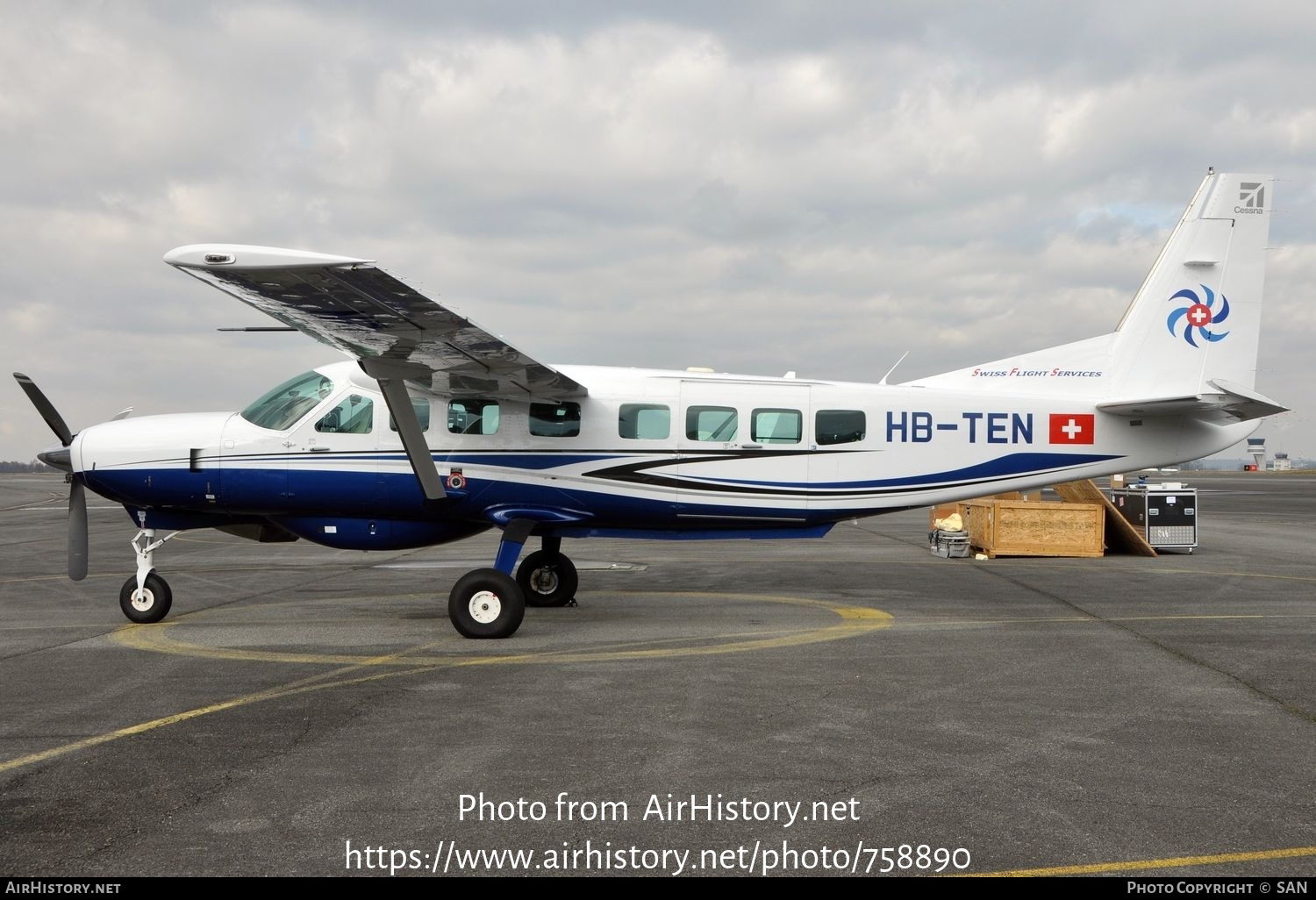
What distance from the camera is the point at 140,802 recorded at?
4980 mm

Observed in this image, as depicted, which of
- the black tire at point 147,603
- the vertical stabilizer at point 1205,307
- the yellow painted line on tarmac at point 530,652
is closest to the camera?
the yellow painted line on tarmac at point 530,652

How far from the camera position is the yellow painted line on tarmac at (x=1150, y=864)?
4090 mm

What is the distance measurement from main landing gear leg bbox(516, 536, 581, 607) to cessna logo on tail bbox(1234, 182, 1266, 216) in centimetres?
991

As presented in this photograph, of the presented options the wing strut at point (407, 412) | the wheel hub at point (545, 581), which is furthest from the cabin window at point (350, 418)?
the wheel hub at point (545, 581)

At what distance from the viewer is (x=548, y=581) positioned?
12594mm

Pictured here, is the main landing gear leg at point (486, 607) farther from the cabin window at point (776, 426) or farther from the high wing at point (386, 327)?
the cabin window at point (776, 426)

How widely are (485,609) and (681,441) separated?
3159 mm

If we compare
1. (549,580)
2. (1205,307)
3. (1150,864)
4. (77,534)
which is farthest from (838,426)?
(77,534)

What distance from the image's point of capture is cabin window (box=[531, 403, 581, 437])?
445 inches

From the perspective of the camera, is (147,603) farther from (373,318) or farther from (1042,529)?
(1042,529)

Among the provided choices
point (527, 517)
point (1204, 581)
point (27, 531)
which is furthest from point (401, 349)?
point (27, 531)

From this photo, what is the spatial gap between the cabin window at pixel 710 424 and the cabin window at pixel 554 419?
139cm
